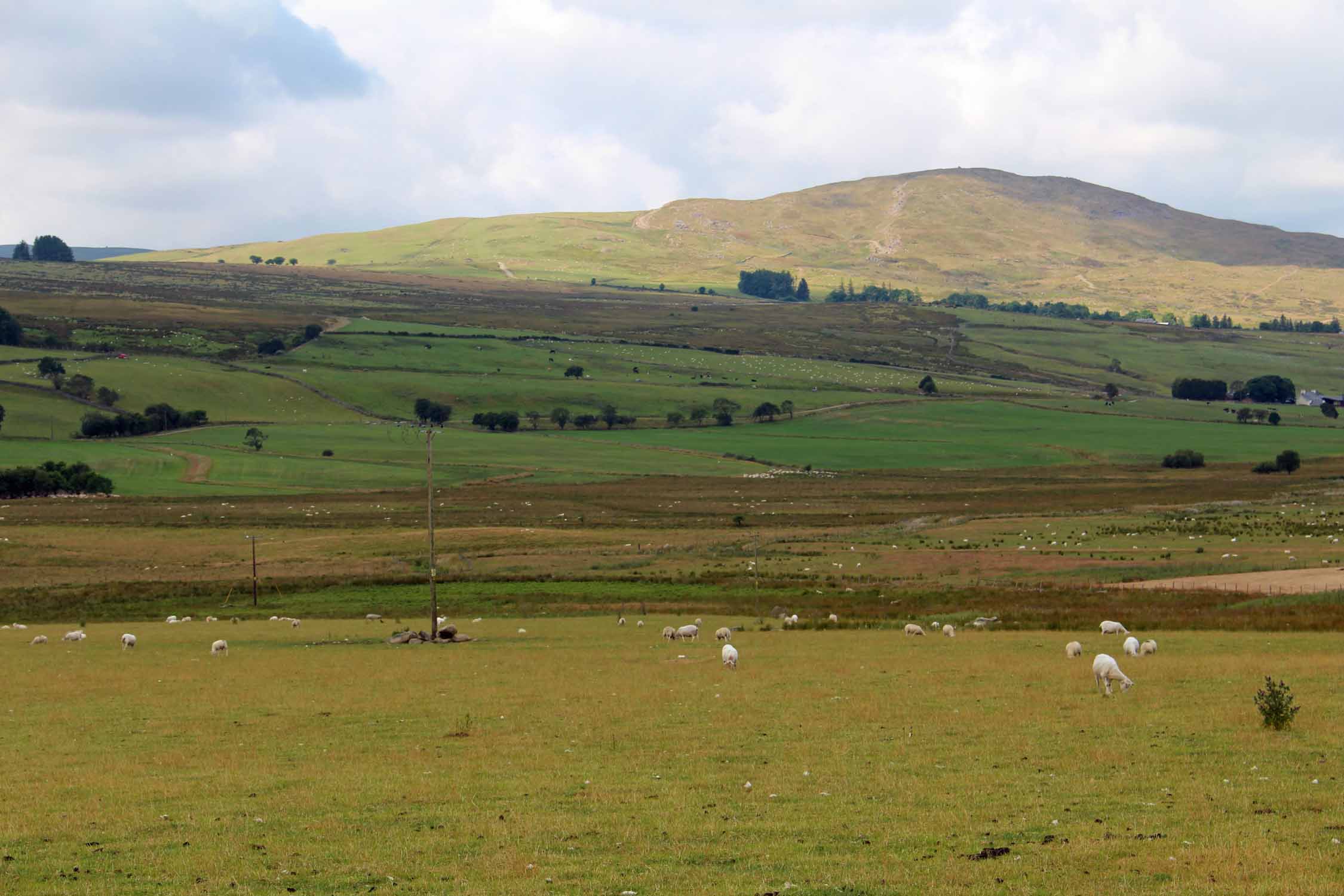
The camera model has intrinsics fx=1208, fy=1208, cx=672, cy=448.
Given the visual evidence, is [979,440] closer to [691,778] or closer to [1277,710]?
[1277,710]

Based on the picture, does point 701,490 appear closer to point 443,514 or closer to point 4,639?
point 443,514

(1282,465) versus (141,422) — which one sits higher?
(141,422)

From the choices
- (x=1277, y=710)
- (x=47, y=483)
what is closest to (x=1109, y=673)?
(x=1277, y=710)

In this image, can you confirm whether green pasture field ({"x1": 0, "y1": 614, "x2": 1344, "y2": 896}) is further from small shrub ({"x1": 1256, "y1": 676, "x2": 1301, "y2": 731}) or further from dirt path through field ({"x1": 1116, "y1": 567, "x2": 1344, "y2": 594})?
dirt path through field ({"x1": 1116, "y1": 567, "x2": 1344, "y2": 594})

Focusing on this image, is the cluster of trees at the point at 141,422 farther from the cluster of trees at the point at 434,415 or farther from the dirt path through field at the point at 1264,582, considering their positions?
the dirt path through field at the point at 1264,582

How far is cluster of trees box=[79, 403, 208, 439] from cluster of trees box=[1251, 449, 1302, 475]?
151 metres

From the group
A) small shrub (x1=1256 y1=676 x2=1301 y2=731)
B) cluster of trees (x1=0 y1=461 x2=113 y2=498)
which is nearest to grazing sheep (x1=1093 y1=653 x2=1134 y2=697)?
small shrub (x1=1256 y1=676 x2=1301 y2=731)

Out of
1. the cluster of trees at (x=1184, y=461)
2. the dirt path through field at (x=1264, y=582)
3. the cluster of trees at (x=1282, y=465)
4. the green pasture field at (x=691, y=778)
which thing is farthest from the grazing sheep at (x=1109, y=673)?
the cluster of trees at (x=1184, y=461)

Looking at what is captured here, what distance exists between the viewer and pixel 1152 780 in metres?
19.9

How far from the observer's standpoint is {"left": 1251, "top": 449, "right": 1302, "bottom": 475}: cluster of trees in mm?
144375

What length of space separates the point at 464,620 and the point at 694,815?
44.0 metres

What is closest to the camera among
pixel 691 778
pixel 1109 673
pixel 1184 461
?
pixel 691 778

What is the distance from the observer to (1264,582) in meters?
60.2

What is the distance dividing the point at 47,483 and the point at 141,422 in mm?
49799
